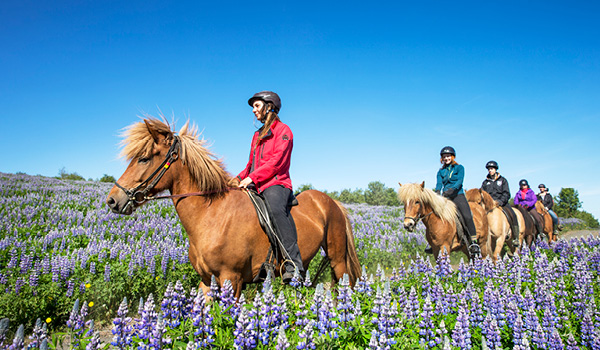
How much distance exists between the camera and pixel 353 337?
2822 mm

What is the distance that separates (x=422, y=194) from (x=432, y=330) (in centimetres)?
526

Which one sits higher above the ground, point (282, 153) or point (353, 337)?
point (282, 153)

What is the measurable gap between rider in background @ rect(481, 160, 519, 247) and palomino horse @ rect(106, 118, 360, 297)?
9.72 meters

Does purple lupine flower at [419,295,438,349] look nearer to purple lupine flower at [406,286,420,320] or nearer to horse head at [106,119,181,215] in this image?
purple lupine flower at [406,286,420,320]

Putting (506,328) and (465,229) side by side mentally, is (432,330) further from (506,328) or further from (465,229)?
(465,229)

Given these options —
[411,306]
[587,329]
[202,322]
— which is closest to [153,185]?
[202,322]

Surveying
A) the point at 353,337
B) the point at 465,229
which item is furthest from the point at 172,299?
the point at 465,229

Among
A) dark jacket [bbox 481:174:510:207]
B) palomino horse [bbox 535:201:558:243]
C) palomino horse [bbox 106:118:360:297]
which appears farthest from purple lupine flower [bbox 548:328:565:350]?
palomino horse [bbox 535:201:558:243]

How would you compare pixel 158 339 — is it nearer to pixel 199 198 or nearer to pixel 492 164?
pixel 199 198

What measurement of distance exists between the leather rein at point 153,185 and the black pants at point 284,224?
0.88 m

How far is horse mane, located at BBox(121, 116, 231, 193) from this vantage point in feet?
13.5

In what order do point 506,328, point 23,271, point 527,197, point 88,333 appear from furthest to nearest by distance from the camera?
point 527,197
point 23,271
point 506,328
point 88,333

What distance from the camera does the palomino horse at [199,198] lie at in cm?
411

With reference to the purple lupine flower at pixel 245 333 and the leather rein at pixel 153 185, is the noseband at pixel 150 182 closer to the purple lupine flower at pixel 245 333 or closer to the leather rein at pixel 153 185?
the leather rein at pixel 153 185
